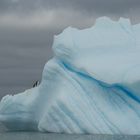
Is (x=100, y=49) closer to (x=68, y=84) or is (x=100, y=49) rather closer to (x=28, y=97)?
(x=68, y=84)

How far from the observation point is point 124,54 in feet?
61.3

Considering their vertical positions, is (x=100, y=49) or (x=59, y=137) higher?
(x=100, y=49)

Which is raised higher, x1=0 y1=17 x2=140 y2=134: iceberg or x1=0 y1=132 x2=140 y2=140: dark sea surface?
x1=0 y1=17 x2=140 y2=134: iceberg

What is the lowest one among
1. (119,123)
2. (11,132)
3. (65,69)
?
(11,132)

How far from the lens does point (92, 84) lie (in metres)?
18.1

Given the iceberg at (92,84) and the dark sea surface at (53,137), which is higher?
the iceberg at (92,84)

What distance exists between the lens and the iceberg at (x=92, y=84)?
17.7m

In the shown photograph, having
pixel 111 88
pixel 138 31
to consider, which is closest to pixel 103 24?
pixel 138 31

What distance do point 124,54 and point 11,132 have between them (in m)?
5.05

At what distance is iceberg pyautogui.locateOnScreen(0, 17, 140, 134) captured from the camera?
17.7 meters

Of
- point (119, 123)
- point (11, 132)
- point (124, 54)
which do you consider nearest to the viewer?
point (119, 123)

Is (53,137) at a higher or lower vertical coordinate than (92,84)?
lower

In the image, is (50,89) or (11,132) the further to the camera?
(11,132)

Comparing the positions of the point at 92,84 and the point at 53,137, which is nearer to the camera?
the point at 92,84
